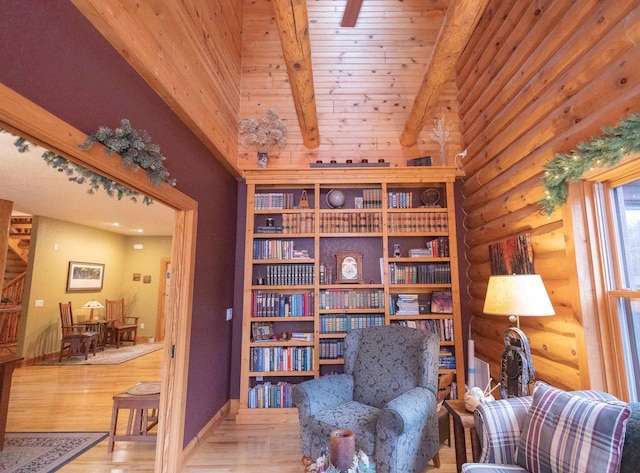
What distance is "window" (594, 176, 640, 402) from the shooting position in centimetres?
183

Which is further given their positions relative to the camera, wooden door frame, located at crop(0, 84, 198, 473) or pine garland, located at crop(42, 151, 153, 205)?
wooden door frame, located at crop(0, 84, 198, 473)

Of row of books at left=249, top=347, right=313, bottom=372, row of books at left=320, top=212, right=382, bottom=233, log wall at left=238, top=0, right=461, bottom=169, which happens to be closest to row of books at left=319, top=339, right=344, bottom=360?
row of books at left=249, top=347, right=313, bottom=372

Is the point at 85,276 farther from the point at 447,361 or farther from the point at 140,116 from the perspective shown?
the point at 447,361

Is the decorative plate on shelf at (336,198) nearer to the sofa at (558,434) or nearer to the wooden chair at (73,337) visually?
the sofa at (558,434)

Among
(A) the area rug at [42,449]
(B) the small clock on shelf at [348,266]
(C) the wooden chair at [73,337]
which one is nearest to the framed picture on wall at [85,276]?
(C) the wooden chair at [73,337]

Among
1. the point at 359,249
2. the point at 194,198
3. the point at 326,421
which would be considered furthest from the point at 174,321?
the point at 359,249

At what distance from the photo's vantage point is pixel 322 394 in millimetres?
2445

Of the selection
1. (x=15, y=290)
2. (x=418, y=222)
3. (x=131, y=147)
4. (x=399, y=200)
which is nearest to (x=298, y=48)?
(x=131, y=147)

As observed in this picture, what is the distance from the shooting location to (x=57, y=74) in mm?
1434

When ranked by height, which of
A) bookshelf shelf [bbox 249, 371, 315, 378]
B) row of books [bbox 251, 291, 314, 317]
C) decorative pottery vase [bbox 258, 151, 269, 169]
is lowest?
bookshelf shelf [bbox 249, 371, 315, 378]

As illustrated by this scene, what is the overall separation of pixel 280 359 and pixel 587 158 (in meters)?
3.12

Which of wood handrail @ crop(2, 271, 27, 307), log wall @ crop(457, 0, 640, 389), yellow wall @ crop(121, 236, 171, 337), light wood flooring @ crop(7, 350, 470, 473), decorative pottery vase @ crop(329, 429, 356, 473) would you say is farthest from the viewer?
yellow wall @ crop(121, 236, 171, 337)

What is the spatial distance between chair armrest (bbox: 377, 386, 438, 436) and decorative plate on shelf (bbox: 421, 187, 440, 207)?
7.37 feet

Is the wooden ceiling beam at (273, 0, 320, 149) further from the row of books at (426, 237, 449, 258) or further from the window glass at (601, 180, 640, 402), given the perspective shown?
the window glass at (601, 180, 640, 402)
